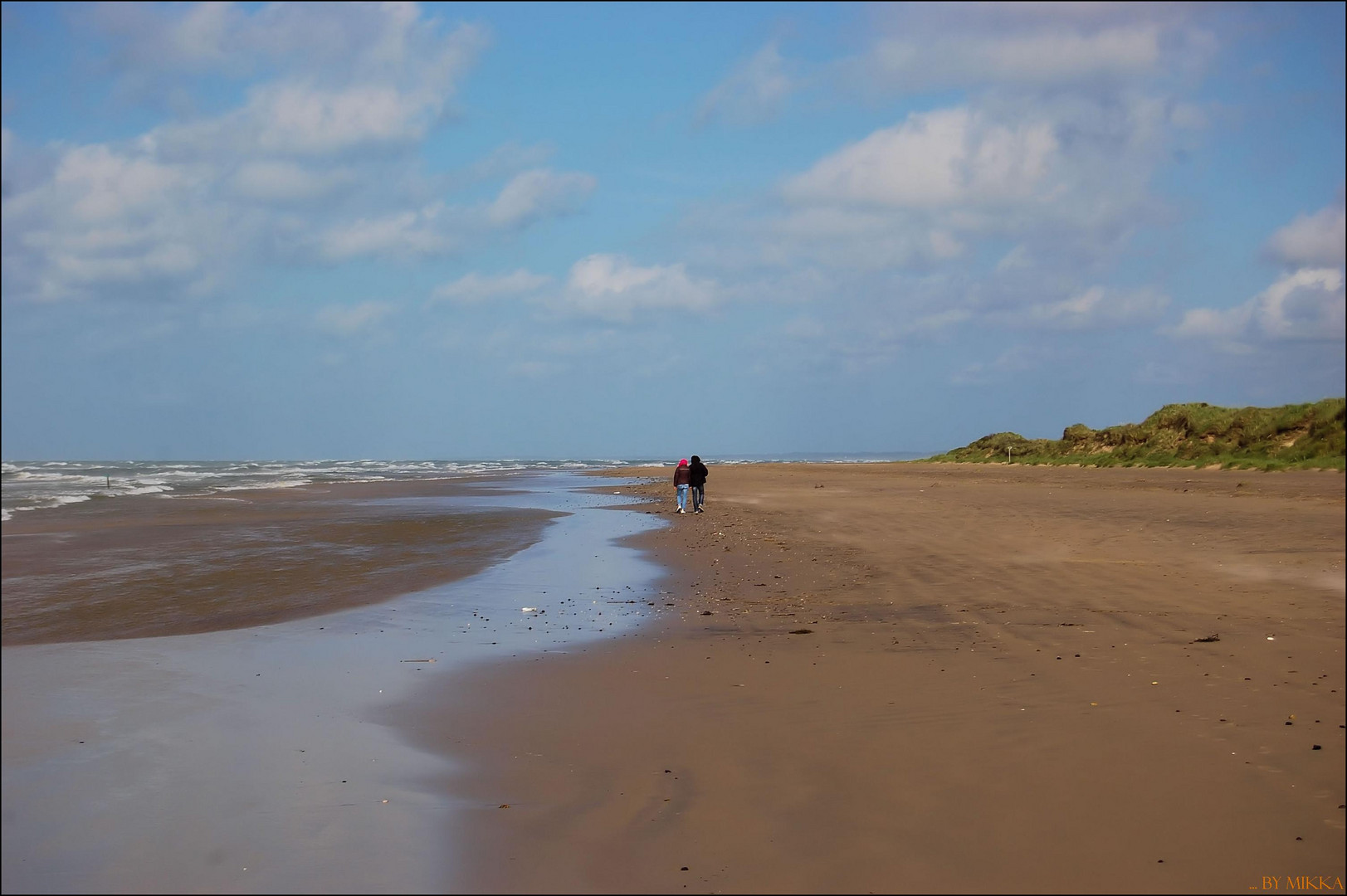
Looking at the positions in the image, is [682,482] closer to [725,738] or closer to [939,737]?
[725,738]

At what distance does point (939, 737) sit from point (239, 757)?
528cm

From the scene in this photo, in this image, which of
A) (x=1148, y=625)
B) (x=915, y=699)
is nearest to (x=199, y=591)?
(x=915, y=699)

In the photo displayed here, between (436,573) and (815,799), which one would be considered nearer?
(815,799)

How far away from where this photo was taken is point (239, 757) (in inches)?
265

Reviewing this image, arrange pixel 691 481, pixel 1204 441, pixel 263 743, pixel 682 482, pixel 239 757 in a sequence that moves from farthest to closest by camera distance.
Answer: pixel 1204 441 < pixel 691 481 < pixel 682 482 < pixel 263 743 < pixel 239 757

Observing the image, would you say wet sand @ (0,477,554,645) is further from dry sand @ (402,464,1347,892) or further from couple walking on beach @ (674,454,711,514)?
couple walking on beach @ (674,454,711,514)

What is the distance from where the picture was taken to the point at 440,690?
891cm

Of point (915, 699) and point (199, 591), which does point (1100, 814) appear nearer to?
point (915, 699)

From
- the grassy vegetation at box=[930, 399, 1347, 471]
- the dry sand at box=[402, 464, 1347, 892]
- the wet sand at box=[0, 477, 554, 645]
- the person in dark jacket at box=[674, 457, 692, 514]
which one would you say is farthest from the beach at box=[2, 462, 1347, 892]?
the grassy vegetation at box=[930, 399, 1347, 471]

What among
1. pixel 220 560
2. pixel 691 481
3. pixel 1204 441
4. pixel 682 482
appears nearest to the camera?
pixel 220 560

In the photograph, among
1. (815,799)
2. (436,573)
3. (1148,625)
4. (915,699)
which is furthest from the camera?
(436,573)

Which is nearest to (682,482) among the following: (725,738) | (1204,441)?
(725,738)

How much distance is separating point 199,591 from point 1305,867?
599 inches

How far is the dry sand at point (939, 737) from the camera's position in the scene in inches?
189
